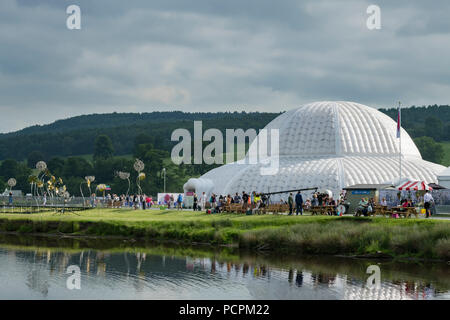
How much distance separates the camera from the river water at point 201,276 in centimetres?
2559

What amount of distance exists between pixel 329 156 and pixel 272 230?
1104 inches

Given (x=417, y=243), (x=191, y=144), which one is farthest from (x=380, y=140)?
(x=191, y=144)

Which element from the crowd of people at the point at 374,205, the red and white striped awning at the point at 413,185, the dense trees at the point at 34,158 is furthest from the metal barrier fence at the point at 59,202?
the dense trees at the point at 34,158

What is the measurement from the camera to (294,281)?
27.9 meters

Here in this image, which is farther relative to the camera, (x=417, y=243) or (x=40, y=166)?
(x=40, y=166)

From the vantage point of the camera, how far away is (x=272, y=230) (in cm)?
3809

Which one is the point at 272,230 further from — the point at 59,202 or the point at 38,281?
the point at 59,202

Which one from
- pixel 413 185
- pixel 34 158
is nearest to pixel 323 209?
pixel 413 185

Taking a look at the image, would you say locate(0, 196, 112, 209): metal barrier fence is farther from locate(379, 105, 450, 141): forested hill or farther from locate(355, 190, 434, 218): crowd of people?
locate(379, 105, 450, 141): forested hill

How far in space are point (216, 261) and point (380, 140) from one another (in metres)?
37.6

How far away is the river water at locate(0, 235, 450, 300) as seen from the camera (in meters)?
25.6
